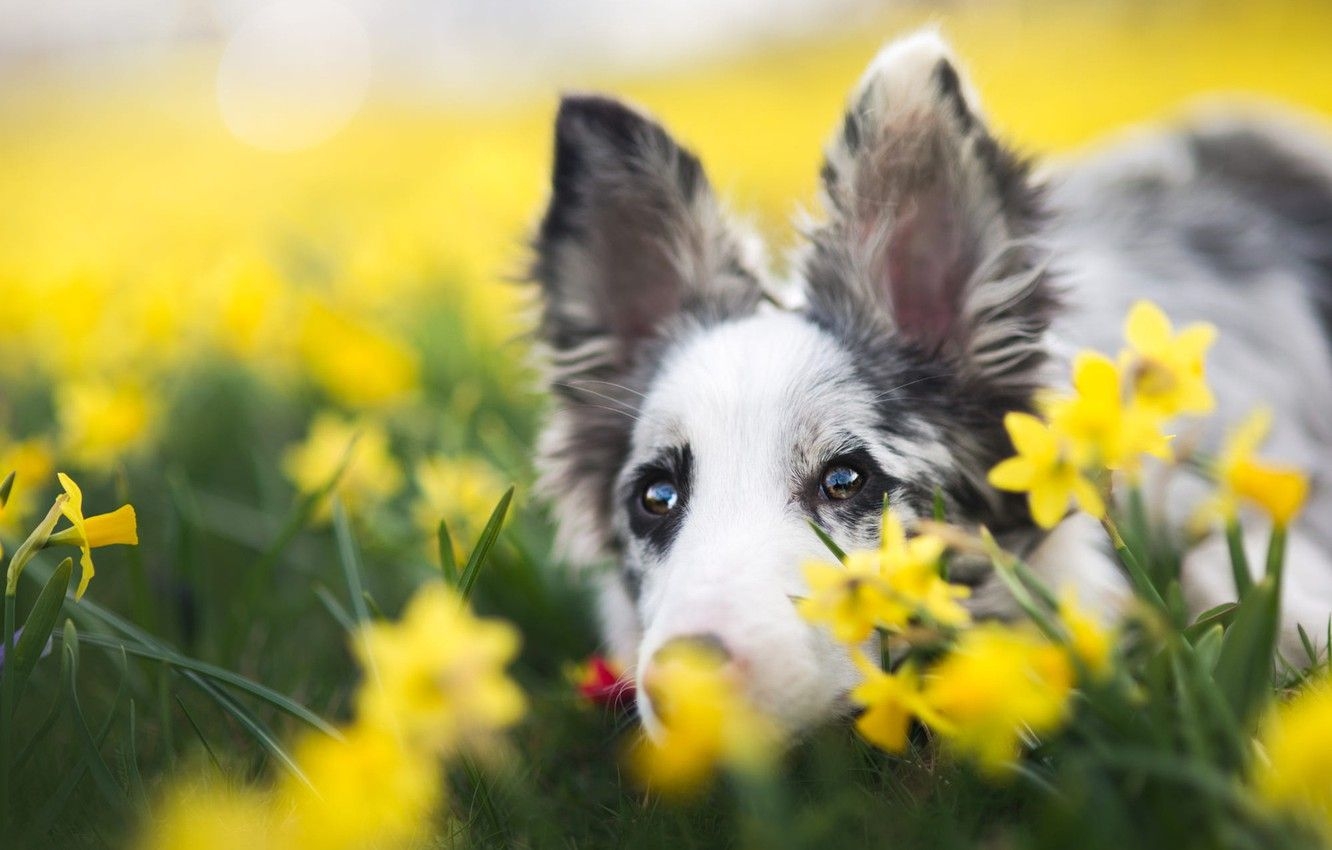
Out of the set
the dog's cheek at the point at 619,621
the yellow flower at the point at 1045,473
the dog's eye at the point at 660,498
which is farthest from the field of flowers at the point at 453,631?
the dog's eye at the point at 660,498

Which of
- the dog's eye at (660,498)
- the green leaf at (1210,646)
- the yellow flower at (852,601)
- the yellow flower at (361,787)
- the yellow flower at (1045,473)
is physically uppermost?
the yellow flower at (1045,473)

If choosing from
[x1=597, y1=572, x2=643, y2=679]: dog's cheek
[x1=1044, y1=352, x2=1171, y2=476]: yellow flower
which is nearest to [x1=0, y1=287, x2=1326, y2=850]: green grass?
[x1=597, y1=572, x2=643, y2=679]: dog's cheek

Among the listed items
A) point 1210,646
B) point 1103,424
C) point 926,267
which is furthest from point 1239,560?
point 926,267

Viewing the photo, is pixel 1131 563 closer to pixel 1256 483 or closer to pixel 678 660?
pixel 1256 483

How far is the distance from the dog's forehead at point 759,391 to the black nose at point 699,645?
22.6 inches

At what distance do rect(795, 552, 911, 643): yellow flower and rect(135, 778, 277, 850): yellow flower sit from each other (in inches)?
26.9

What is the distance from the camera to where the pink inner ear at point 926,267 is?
2215 millimetres

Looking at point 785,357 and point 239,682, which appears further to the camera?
point 785,357

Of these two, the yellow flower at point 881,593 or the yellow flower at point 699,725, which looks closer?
the yellow flower at point 699,725

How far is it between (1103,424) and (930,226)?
Result: 3.57ft

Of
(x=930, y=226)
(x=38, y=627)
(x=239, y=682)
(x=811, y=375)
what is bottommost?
(x=239, y=682)

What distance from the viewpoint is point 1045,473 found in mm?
1326

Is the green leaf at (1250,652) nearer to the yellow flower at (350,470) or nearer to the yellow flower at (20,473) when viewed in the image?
the yellow flower at (20,473)

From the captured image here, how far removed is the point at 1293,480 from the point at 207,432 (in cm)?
377
